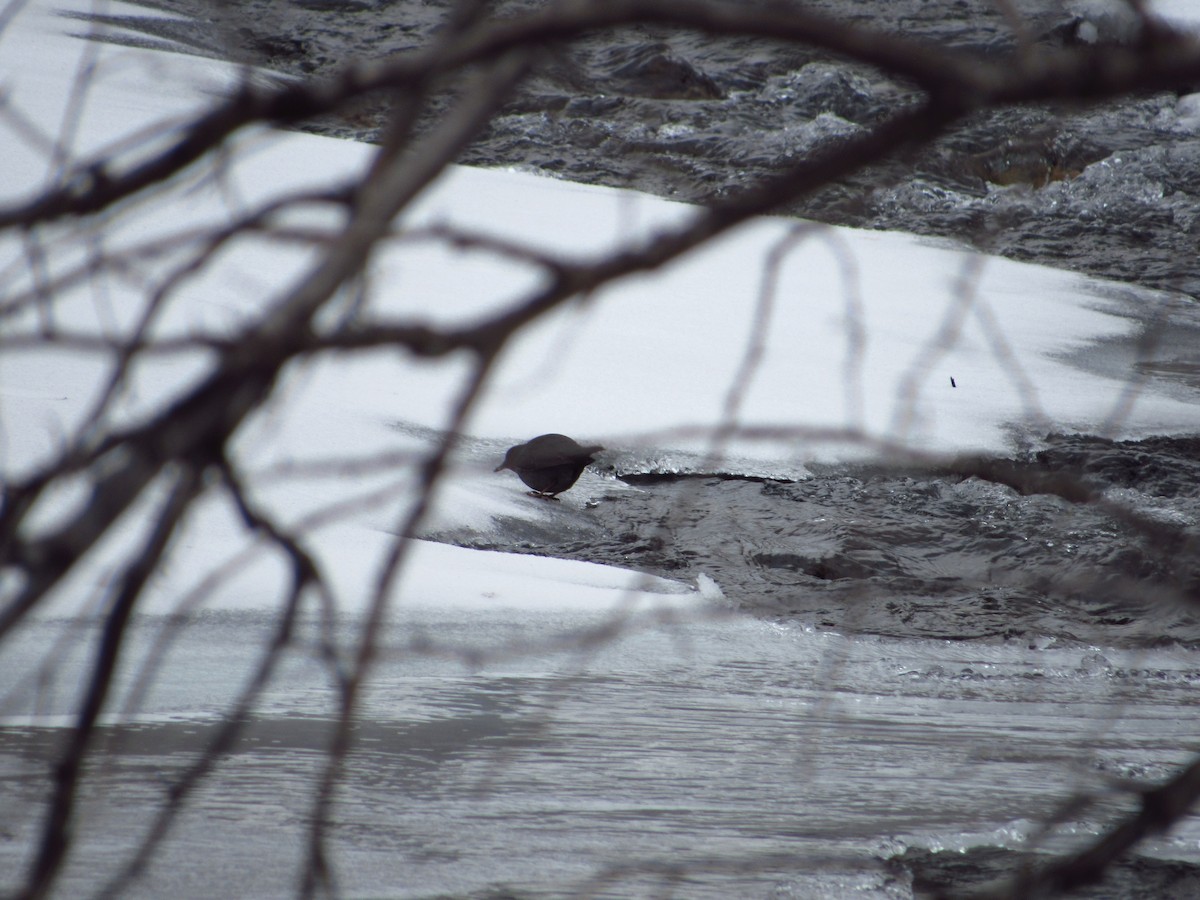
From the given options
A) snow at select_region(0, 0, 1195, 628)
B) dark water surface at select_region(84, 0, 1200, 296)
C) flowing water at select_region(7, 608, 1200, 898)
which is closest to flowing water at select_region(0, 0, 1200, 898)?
flowing water at select_region(7, 608, 1200, 898)

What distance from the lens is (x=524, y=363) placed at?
357 centimetres

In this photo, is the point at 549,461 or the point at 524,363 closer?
the point at 549,461

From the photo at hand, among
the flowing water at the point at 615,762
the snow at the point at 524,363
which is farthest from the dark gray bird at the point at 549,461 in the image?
the flowing water at the point at 615,762

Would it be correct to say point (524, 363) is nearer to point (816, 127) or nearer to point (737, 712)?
point (737, 712)

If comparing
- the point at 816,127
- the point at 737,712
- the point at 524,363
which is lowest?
the point at 737,712

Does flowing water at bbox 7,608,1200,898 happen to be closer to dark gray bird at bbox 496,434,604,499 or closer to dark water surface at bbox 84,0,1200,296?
dark gray bird at bbox 496,434,604,499

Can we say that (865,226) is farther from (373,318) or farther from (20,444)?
(373,318)

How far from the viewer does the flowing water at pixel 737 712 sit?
1.51 m

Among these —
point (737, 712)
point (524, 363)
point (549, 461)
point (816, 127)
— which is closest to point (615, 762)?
point (737, 712)

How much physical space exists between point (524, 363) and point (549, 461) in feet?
2.25

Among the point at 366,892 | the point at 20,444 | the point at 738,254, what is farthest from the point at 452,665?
the point at 738,254

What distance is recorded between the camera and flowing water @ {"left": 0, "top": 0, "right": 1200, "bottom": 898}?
151 cm

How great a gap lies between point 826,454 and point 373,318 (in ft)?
9.25

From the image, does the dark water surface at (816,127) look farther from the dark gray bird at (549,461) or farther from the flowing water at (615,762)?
the flowing water at (615,762)
